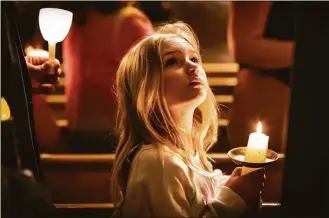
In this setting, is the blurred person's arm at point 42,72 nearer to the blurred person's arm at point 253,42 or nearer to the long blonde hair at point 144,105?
the long blonde hair at point 144,105

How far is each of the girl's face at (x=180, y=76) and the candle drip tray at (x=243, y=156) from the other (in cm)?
14

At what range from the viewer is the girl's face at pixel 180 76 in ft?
3.41

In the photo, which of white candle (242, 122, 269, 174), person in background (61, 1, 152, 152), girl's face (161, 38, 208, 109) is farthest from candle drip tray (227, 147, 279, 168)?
person in background (61, 1, 152, 152)

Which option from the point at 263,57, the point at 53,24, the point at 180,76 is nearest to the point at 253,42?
the point at 263,57

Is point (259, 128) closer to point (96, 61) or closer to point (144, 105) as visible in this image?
point (144, 105)

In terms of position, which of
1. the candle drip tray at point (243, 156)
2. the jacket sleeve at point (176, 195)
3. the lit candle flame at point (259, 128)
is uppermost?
the lit candle flame at point (259, 128)

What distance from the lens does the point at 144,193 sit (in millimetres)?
996

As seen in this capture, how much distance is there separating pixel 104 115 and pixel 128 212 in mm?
234

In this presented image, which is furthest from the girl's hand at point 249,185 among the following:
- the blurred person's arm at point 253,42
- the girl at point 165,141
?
the blurred person's arm at point 253,42

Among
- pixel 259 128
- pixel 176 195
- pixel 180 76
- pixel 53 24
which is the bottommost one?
pixel 176 195

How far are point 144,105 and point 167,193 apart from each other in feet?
0.66

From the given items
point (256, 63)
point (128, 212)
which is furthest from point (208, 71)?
point (128, 212)

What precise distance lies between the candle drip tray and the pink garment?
0.95 ft

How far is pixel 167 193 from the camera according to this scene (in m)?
0.98
